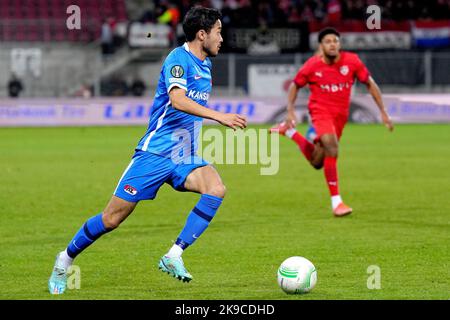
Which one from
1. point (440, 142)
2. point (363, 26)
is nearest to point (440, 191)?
point (440, 142)

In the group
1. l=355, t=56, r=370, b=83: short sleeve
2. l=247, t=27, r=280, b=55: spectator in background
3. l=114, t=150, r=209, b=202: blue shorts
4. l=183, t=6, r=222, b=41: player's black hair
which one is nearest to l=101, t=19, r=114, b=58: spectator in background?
l=247, t=27, r=280, b=55: spectator in background

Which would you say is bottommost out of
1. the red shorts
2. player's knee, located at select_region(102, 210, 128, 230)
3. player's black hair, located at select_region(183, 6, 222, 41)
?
the red shorts

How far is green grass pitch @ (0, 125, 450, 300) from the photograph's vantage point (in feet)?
27.0

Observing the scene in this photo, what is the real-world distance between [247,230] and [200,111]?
14.1ft

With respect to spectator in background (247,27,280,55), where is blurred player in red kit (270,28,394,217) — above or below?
above

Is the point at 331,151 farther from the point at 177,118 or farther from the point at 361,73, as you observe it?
the point at 177,118

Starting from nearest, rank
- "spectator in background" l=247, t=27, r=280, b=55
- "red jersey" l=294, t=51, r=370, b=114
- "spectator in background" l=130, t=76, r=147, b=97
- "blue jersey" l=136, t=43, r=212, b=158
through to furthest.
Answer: "blue jersey" l=136, t=43, r=212, b=158 → "red jersey" l=294, t=51, r=370, b=114 → "spectator in background" l=130, t=76, r=147, b=97 → "spectator in background" l=247, t=27, r=280, b=55

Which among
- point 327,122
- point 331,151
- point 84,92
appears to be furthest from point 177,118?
point 84,92

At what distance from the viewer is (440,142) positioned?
2581 cm

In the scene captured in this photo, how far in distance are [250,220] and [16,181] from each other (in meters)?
6.08

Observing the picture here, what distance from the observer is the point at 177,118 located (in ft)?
27.0

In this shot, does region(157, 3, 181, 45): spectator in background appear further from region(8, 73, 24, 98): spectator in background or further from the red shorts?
the red shorts

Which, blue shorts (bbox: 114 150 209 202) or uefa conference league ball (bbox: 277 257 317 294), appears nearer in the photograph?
uefa conference league ball (bbox: 277 257 317 294)

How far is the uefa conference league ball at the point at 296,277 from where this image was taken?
7691mm
